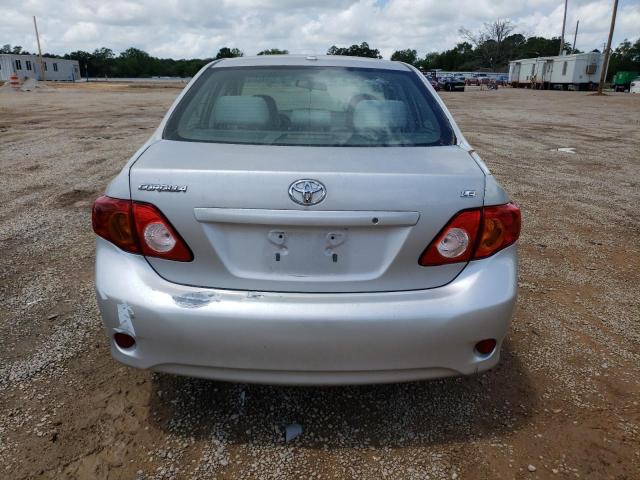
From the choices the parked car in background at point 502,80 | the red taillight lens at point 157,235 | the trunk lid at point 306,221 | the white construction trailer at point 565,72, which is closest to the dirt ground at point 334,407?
the trunk lid at point 306,221

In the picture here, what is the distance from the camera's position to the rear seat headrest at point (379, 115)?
2.53m

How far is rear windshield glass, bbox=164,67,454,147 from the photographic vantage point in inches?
96.3

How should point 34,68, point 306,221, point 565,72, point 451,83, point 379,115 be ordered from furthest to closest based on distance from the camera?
point 34,68 → point 565,72 → point 451,83 → point 379,115 → point 306,221

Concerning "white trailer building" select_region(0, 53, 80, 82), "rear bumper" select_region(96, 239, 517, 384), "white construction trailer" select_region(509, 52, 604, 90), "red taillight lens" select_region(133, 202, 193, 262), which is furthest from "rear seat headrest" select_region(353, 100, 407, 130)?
"white trailer building" select_region(0, 53, 80, 82)

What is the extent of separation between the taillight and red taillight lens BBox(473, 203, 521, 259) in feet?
3.70

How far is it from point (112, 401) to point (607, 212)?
18.3ft

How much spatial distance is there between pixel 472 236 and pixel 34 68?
88126 millimetres

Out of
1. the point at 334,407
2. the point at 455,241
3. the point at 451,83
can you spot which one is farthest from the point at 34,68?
the point at 455,241

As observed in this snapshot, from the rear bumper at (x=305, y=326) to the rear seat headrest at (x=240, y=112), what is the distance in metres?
0.91

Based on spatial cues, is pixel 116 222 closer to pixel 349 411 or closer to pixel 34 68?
pixel 349 411

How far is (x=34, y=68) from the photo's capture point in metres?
75.1

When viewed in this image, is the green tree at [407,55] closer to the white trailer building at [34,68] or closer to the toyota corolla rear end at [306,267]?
the white trailer building at [34,68]

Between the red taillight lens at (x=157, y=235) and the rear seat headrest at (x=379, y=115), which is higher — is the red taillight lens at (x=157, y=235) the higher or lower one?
the lower one

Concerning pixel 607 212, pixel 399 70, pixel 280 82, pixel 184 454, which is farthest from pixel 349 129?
pixel 607 212
